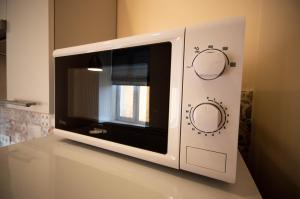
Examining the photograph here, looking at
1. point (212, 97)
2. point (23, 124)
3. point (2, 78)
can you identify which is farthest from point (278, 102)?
point (2, 78)

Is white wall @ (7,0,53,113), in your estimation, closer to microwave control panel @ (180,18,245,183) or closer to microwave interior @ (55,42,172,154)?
microwave interior @ (55,42,172,154)

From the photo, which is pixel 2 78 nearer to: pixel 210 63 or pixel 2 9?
pixel 2 9

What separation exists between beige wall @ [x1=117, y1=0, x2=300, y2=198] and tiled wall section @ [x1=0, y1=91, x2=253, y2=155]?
0.09 ft

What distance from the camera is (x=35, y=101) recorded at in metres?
0.75

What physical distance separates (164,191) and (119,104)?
251 mm

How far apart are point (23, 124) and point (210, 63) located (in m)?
0.96

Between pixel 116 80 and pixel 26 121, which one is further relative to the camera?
pixel 26 121

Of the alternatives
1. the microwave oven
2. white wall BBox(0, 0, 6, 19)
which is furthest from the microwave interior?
white wall BBox(0, 0, 6, 19)

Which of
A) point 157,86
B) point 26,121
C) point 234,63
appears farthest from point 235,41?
point 26,121

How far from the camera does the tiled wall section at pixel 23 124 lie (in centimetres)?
77

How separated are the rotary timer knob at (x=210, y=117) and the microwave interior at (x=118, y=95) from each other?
0.08 m

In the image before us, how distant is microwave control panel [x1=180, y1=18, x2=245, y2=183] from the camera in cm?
31

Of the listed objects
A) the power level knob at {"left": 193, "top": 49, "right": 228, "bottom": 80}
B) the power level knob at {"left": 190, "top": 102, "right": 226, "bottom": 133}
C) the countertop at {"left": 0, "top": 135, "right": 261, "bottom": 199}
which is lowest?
the countertop at {"left": 0, "top": 135, "right": 261, "bottom": 199}

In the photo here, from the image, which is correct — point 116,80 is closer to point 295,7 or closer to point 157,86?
point 157,86
